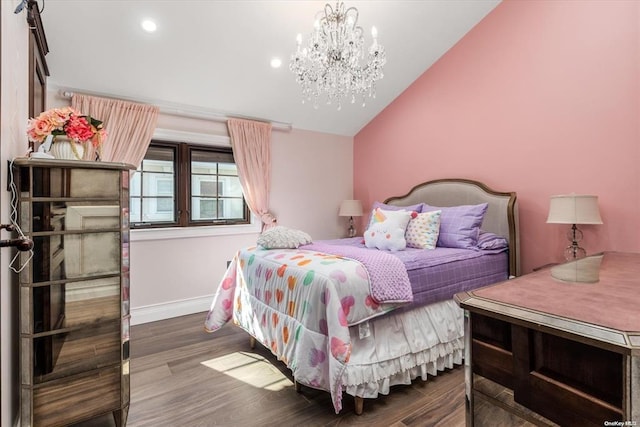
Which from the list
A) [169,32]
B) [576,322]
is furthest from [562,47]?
[169,32]

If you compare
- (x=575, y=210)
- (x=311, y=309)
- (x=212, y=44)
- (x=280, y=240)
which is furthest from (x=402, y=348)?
(x=212, y=44)

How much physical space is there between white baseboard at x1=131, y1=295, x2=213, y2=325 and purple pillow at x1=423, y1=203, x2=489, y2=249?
2606 millimetres

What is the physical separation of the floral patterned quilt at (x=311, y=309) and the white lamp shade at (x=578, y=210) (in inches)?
60.7

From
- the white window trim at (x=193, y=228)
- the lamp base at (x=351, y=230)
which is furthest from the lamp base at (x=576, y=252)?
the white window trim at (x=193, y=228)

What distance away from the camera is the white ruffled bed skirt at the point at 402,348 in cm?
180

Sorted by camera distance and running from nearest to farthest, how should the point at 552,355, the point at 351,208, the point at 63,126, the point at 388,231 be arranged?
the point at 552,355 → the point at 63,126 → the point at 388,231 → the point at 351,208

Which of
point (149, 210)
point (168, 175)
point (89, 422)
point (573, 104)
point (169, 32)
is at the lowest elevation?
point (89, 422)

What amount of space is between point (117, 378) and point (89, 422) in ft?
1.29

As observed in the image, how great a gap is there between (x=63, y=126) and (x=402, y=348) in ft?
7.20

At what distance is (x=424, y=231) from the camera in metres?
2.92

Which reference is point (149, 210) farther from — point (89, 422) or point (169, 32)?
point (89, 422)

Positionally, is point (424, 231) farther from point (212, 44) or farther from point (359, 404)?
point (212, 44)

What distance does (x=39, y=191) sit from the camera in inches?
57.4

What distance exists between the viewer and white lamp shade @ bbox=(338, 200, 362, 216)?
4414mm
